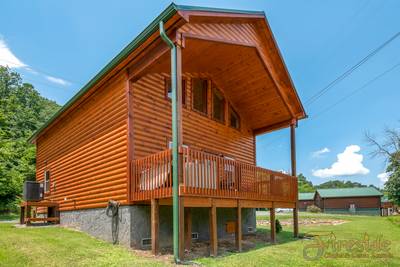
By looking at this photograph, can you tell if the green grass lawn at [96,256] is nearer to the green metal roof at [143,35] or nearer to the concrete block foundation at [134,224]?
the concrete block foundation at [134,224]

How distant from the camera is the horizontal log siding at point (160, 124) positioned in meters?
9.53

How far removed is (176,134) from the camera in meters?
7.52

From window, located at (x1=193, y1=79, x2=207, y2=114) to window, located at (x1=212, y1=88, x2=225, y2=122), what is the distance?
2.06 feet

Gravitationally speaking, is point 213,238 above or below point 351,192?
above

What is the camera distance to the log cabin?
786 cm

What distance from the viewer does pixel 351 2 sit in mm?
13867

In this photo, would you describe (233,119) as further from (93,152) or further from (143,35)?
(143,35)

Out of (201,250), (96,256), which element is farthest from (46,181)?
(201,250)

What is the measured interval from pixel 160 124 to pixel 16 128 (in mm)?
30817

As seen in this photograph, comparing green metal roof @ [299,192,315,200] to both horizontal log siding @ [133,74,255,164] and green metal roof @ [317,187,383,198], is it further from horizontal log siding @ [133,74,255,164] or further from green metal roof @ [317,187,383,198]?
horizontal log siding @ [133,74,255,164]

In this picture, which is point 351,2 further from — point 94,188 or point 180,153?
point 94,188

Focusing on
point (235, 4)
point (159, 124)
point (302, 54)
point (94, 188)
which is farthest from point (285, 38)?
point (94, 188)

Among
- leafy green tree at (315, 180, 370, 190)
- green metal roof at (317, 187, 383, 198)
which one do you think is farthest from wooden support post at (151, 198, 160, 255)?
leafy green tree at (315, 180, 370, 190)

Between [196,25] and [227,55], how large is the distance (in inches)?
110
